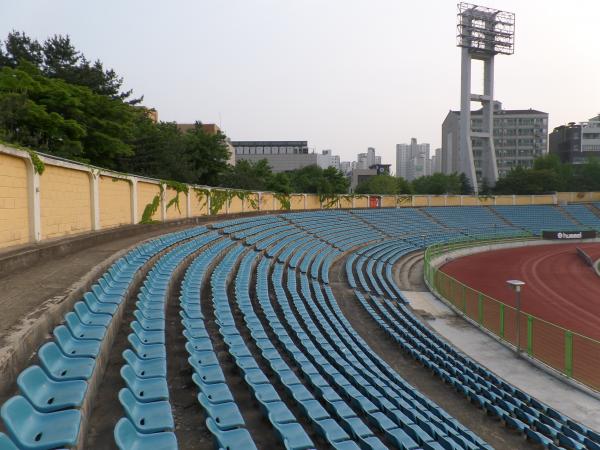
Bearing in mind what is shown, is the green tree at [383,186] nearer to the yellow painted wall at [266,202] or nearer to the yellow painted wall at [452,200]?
the yellow painted wall at [452,200]

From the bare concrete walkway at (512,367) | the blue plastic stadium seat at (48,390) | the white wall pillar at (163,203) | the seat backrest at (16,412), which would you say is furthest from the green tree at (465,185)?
the seat backrest at (16,412)

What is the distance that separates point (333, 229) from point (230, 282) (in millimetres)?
18602

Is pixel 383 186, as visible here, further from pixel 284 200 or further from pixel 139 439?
pixel 139 439

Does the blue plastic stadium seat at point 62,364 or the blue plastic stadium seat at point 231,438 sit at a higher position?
the blue plastic stadium seat at point 62,364

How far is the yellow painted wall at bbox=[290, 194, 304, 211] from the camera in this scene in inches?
1438

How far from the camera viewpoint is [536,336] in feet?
40.7

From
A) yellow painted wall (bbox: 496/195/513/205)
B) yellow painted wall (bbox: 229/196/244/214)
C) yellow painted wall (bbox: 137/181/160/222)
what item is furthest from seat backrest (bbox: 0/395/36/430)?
yellow painted wall (bbox: 496/195/513/205)

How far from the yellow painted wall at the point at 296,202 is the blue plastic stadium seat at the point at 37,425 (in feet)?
109

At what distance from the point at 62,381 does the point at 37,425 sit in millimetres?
781

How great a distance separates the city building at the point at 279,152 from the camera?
133625 mm

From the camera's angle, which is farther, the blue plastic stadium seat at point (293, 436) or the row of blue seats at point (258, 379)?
the row of blue seats at point (258, 379)

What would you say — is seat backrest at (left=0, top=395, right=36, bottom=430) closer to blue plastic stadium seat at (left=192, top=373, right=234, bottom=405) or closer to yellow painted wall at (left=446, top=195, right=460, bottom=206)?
blue plastic stadium seat at (left=192, top=373, right=234, bottom=405)

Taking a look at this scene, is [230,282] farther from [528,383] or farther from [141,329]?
[528,383]

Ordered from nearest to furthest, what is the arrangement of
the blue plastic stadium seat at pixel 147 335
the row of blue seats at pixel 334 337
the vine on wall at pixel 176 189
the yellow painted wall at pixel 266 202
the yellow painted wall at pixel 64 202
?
the blue plastic stadium seat at pixel 147 335
the row of blue seats at pixel 334 337
the yellow painted wall at pixel 64 202
the vine on wall at pixel 176 189
the yellow painted wall at pixel 266 202
